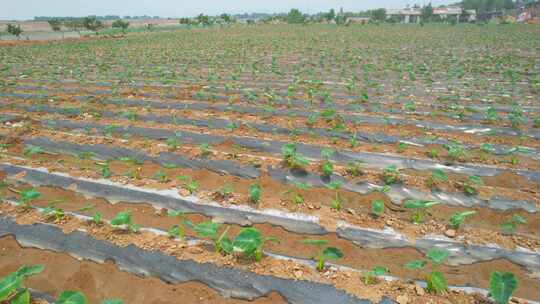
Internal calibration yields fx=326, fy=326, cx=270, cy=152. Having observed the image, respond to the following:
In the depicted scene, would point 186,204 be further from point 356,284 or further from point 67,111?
point 67,111

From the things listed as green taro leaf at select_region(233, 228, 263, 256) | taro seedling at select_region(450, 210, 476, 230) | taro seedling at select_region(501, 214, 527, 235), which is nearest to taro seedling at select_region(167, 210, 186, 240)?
→ green taro leaf at select_region(233, 228, 263, 256)

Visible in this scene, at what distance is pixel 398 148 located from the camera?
5.04 metres

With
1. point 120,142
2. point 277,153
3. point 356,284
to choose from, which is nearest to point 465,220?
point 356,284

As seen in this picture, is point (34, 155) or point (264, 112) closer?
point (34, 155)

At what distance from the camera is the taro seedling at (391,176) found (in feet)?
13.5

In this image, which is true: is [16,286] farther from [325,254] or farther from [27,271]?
[325,254]

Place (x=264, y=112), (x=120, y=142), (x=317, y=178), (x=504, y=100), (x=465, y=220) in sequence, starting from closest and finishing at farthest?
1. (x=465, y=220)
2. (x=317, y=178)
3. (x=120, y=142)
4. (x=264, y=112)
5. (x=504, y=100)

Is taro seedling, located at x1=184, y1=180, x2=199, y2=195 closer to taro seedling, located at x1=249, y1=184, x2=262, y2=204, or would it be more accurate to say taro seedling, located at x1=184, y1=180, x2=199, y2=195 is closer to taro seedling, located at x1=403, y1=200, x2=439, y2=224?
taro seedling, located at x1=249, y1=184, x2=262, y2=204

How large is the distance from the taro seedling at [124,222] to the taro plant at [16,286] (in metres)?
0.73

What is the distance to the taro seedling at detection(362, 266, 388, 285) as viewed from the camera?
8.45 ft

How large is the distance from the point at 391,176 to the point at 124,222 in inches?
124

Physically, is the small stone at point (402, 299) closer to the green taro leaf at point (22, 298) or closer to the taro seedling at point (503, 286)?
the taro seedling at point (503, 286)

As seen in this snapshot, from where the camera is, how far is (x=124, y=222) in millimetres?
3162

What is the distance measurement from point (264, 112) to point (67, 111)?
4.31m
